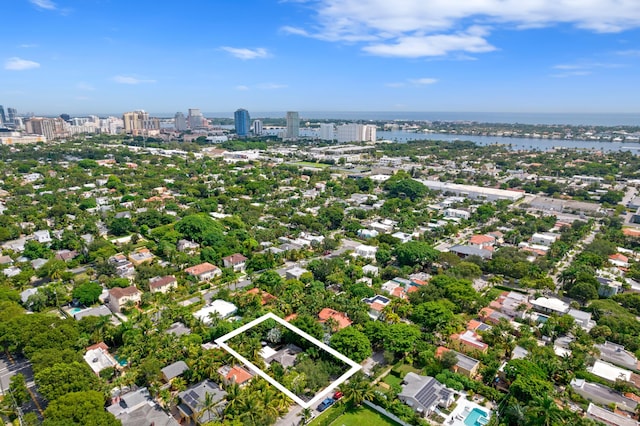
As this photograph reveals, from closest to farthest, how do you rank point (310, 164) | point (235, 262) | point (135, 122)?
point (235, 262), point (310, 164), point (135, 122)

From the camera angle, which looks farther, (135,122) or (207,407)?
(135,122)

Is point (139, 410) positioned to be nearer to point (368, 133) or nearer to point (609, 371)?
point (609, 371)

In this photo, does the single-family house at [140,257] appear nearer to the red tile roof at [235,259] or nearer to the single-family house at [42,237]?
the red tile roof at [235,259]

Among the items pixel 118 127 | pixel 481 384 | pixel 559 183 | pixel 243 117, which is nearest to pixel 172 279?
pixel 481 384

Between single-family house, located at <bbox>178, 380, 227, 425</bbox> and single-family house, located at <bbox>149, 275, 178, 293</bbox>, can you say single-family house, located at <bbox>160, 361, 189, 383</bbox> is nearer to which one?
single-family house, located at <bbox>178, 380, 227, 425</bbox>

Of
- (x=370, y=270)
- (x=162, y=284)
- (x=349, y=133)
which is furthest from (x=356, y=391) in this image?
(x=349, y=133)

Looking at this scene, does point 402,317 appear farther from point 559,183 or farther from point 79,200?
point 559,183

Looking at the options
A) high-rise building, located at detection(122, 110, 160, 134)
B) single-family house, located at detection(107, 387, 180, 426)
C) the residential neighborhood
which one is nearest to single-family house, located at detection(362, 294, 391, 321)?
the residential neighborhood
